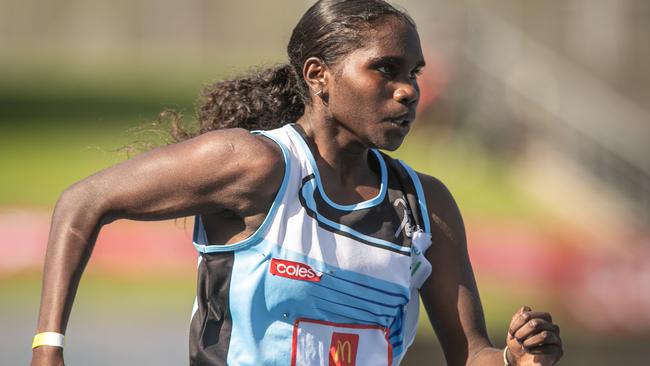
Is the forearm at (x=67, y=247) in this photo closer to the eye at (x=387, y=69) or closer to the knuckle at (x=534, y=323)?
the eye at (x=387, y=69)

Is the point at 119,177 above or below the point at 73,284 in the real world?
above

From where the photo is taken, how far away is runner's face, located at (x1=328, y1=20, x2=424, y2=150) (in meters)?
3.44

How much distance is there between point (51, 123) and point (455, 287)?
18663 millimetres

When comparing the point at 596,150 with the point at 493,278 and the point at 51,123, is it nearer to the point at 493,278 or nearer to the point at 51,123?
the point at 493,278

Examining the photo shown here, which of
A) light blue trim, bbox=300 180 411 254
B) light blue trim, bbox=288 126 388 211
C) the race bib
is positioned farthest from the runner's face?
the race bib

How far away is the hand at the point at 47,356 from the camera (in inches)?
121

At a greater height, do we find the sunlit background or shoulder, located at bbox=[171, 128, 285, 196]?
shoulder, located at bbox=[171, 128, 285, 196]

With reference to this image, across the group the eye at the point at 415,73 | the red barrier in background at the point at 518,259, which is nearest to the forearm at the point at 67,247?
the eye at the point at 415,73

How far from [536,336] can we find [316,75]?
3.35ft

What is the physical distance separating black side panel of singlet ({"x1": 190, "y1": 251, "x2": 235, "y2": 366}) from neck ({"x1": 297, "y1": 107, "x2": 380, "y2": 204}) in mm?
402

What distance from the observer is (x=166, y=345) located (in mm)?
8594

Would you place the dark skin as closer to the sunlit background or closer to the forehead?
the forehead

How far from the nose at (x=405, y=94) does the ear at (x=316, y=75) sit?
0.78 ft

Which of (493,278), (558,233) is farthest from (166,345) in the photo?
(558,233)
